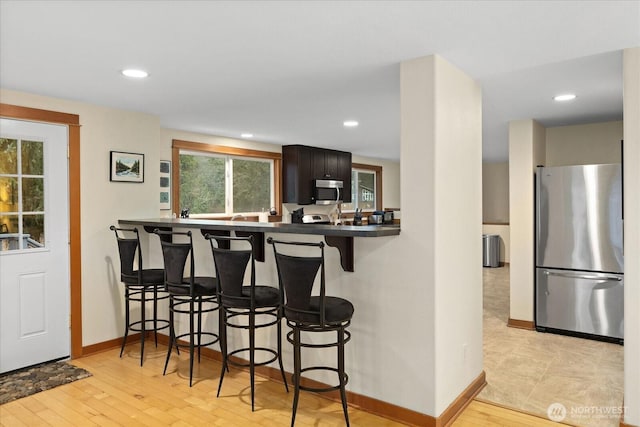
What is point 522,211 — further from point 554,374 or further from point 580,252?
point 554,374

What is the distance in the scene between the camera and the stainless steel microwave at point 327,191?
7035mm

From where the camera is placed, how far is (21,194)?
349 centimetres

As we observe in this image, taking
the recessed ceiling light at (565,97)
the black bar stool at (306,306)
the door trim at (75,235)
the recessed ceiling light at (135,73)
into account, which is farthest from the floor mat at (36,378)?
the recessed ceiling light at (565,97)

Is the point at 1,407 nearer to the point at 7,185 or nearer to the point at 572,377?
the point at 7,185

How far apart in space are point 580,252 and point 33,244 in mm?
4834

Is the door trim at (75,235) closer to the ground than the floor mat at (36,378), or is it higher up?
higher up

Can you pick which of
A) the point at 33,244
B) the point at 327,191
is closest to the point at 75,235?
the point at 33,244

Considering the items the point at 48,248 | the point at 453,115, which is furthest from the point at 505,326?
the point at 48,248

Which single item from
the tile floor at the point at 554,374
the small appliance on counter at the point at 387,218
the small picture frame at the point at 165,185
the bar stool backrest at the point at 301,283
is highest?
the small picture frame at the point at 165,185

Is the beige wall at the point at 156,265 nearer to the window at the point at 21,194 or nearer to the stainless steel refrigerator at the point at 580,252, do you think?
the window at the point at 21,194

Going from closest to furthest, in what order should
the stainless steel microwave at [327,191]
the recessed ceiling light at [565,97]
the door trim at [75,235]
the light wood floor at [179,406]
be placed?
1. the light wood floor at [179,406]
2. the recessed ceiling light at [565,97]
3. the door trim at [75,235]
4. the stainless steel microwave at [327,191]

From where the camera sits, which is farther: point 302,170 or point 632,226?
point 302,170

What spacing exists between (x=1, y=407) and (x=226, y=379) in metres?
1.43

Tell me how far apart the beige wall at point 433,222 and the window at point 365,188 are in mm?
5584
